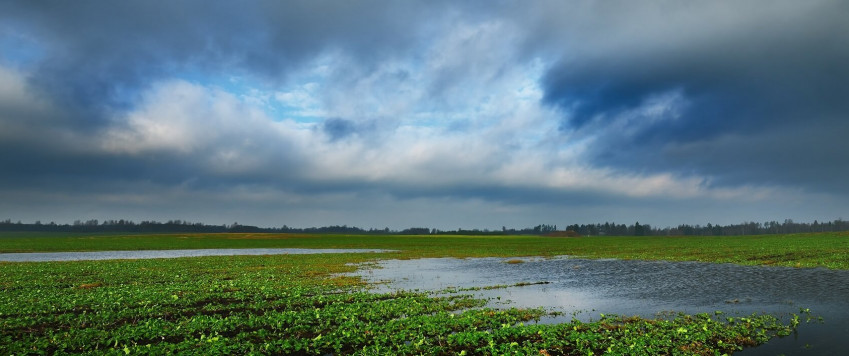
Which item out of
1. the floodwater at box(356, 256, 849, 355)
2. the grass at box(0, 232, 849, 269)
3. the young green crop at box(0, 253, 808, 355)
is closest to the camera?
the young green crop at box(0, 253, 808, 355)

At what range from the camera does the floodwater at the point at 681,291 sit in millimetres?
21234

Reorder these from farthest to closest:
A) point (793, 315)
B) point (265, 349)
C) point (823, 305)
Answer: point (823, 305) < point (793, 315) < point (265, 349)

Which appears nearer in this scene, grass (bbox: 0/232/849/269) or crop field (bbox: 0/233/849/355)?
crop field (bbox: 0/233/849/355)

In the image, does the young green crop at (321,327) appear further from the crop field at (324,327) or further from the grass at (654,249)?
the grass at (654,249)

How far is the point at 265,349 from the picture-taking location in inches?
680

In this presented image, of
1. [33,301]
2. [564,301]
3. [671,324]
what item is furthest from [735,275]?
[33,301]

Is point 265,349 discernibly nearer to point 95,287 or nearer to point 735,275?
point 95,287

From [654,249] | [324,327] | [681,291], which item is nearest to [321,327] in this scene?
[324,327]

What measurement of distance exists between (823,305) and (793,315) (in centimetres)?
524

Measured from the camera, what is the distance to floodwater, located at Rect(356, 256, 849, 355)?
836 inches

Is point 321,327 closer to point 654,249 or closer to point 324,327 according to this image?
point 324,327

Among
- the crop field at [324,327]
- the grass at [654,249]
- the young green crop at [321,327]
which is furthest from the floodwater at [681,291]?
the grass at [654,249]

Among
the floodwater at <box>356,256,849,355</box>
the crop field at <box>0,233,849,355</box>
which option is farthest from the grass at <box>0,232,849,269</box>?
the crop field at <box>0,233,849,355</box>

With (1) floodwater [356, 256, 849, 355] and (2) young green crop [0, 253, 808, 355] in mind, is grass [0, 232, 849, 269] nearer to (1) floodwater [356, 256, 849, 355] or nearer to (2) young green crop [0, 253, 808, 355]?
(1) floodwater [356, 256, 849, 355]
